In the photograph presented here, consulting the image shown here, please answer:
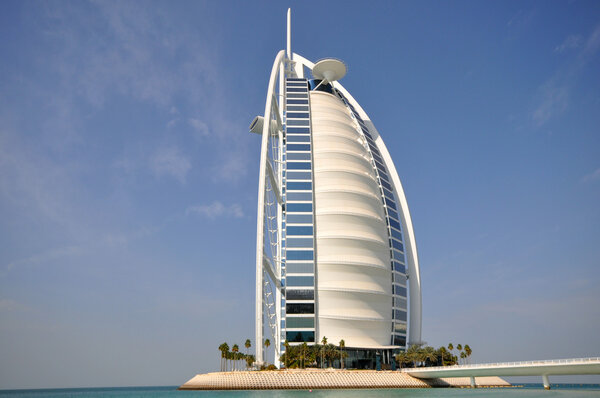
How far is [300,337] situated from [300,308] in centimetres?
456

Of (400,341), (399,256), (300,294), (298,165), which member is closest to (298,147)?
(298,165)

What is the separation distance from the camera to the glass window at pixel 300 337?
3191 inches

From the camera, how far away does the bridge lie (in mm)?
50562

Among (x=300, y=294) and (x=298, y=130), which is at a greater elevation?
(x=298, y=130)

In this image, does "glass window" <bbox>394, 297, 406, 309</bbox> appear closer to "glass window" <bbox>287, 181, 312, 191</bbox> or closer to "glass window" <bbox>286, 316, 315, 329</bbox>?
"glass window" <bbox>286, 316, 315, 329</bbox>

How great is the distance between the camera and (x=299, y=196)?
9062 centimetres

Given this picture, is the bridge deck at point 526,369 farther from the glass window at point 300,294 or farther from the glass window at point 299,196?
the glass window at point 299,196

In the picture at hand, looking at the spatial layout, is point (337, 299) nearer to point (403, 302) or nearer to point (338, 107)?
point (403, 302)

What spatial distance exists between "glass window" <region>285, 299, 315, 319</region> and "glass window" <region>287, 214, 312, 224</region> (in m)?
14.3

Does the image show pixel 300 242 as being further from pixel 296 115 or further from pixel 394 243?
pixel 296 115

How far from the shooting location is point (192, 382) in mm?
70750

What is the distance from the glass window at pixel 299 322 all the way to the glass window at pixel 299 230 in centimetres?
1441

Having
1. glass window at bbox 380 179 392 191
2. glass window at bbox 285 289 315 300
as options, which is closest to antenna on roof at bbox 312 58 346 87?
glass window at bbox 380 179 392 191

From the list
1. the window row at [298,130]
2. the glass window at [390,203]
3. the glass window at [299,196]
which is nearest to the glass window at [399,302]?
the glass window at [390,203]
